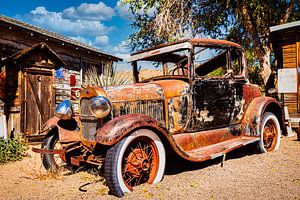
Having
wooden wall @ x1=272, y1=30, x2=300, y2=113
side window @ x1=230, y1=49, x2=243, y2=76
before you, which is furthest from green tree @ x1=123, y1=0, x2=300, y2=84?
side window @ x1=230, y1=49, x2=243, y2=76

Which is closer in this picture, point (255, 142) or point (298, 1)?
point (255, 142)

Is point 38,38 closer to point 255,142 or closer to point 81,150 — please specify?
point 81,150

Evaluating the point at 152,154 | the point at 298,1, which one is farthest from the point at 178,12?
the point at 152,154

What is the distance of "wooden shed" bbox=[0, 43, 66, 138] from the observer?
7926 mm

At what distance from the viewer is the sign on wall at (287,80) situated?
8.24m

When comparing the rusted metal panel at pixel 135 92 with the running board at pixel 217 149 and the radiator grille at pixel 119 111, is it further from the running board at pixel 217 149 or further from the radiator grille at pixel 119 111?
the running board at pixel 217 149

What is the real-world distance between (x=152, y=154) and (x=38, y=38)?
7.36 metres

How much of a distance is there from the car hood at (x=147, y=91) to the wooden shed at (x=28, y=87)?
480 cm

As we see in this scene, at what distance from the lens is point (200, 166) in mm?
4867

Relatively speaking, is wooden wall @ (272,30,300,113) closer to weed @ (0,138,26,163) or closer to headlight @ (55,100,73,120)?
headlight @ (55,100,73,120)

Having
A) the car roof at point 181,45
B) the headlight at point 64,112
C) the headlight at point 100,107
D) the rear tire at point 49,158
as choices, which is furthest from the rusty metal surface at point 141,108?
the rear tire at point 49,158

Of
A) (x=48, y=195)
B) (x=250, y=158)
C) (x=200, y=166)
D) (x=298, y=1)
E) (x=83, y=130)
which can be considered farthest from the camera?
(x=298, y=1)

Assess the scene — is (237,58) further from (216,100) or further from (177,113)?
(177,113)

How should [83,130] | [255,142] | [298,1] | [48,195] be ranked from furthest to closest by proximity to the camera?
1. [298,1]
2. [255,142]
3. [83,130]
4. [48,195]
